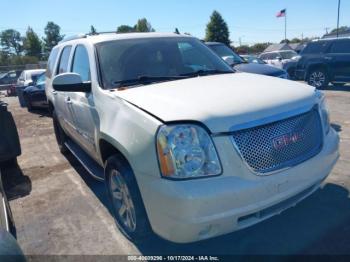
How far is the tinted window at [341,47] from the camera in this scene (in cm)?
1243

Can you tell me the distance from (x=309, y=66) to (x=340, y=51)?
1155mm

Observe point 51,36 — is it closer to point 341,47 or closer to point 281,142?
point 341,47

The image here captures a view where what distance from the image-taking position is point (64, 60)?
5.39 metres

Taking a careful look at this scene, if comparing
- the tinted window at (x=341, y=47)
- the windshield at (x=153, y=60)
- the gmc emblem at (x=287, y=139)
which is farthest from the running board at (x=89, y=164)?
the tinted window at (x=341, y=47)

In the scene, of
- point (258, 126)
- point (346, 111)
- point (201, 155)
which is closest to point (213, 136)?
point (201, 155)

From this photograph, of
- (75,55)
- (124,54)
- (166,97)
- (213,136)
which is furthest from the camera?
(75,55)

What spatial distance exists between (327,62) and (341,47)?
70 cm

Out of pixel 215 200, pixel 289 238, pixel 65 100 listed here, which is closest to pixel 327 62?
pixel 65 100

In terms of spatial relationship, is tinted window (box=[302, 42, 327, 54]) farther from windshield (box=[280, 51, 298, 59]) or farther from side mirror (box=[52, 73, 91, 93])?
side mirror (box=[52, 73, 91, 93])

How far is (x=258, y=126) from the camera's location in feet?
8.61

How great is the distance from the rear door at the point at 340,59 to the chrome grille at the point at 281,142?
10534 mm

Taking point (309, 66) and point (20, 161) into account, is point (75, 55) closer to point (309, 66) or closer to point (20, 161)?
point (20, 161)

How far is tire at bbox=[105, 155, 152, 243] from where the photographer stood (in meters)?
2.93

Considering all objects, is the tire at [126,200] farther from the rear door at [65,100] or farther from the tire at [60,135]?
the tire at [60,135]
